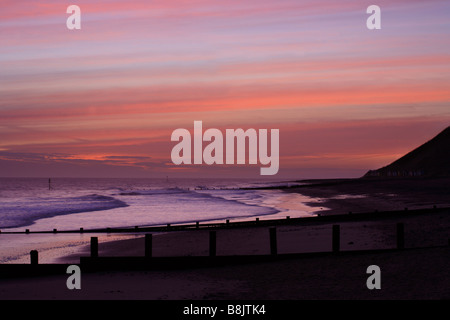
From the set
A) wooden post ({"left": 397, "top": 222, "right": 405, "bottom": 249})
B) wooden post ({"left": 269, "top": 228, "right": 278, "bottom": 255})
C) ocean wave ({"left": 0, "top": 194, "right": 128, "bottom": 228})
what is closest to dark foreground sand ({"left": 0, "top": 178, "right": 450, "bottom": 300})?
wooden post ({"left": 397, "top": 222, "right": 405, "bottom": 249})

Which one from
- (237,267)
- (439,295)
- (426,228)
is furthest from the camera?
(426,228)

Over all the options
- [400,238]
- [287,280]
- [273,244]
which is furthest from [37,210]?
[287,280]

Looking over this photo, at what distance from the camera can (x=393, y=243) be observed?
2002 centimetres

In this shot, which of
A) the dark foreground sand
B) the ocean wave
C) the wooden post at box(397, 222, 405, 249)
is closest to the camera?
the dark foreground sand

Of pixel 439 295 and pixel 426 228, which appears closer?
pixel 439 295

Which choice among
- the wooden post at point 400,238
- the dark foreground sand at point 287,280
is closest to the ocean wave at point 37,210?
the dark foreground sand at point 287,280

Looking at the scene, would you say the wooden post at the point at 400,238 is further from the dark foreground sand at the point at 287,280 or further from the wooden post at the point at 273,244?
the wooden post at the point at 273,244

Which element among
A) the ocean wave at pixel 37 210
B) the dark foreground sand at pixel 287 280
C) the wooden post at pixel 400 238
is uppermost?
the wooden post at pixel 400 238

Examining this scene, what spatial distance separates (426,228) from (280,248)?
281 inches

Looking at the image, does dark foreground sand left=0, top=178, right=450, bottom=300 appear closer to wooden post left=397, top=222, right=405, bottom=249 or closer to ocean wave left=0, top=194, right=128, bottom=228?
wooden post left=397, top=222, right=405, bottom=249
